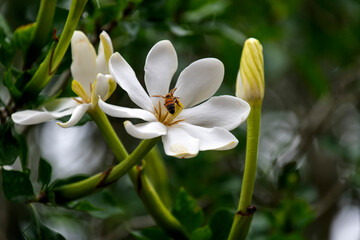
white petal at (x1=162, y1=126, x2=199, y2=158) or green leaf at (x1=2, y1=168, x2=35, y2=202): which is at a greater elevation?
white petal at (x1=162, y1=126, x2=199, y2=158)

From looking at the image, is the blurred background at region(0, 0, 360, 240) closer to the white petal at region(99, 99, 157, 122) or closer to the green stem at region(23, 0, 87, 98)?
the green stem at region(23, 0, 87, 98)

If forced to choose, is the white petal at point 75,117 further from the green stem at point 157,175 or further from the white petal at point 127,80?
the green stem at point 157,175

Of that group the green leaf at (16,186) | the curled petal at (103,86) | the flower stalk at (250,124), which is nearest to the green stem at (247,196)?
the flower stalk at (250,124)

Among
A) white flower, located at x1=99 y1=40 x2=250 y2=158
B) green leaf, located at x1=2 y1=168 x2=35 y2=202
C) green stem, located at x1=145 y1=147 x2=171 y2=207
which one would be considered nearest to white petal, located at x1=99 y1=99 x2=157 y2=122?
white flower, located at x1=99 y1=40 x2=250 y2=158

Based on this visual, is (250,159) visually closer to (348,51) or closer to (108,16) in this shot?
(108,16)

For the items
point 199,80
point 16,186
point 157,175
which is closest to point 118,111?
point 199,80

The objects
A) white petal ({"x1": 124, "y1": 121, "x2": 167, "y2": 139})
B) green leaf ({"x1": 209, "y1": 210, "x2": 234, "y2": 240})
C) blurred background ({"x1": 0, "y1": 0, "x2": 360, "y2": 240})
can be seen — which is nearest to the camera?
white petal ({"x1": 124, "y1": 121, "x2": 167, "y2": 139})

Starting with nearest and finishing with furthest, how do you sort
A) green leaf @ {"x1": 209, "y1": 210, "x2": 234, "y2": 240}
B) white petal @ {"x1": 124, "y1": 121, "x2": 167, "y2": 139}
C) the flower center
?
white petal @ {"x1": 124, "y1": 121, "x2": 167, "y2": 139} < the flower center < green leaf @ {"x1": 209, "y1": 210, "x2": 234, "y2": 240}

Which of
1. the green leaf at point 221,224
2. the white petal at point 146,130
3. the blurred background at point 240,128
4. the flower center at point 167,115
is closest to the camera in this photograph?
the white petal at point 146,130
